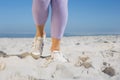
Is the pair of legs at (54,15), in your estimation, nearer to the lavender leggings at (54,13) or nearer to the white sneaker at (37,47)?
the lavender leggings at (54,13)

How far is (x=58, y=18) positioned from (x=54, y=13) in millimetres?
59

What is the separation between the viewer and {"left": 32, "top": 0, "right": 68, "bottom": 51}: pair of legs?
298 cm

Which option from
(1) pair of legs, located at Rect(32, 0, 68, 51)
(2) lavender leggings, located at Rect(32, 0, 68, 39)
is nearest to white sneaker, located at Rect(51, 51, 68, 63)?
(1) pair of legs, located at Rect(32, 0, 68, 51)

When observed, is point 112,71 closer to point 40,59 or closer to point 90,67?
point 90,67

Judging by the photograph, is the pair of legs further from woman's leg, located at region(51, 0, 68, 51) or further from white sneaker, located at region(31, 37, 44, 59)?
white sneaker, located at region(31, 37, 44, 59)

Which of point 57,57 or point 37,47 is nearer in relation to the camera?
point 57,57

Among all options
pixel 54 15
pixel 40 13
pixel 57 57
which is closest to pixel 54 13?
pixel 54 15

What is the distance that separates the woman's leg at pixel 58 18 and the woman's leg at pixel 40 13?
83 mm

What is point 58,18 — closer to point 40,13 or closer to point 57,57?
point 40,13

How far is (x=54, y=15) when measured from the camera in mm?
3018

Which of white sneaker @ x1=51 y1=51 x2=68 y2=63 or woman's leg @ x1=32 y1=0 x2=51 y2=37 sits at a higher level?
woman's leg @ x1=32 y1=0 x2=51 y2=37

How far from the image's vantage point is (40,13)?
3051 millimetres

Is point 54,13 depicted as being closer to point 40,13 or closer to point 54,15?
point 54,15

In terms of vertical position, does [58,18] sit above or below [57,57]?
above
